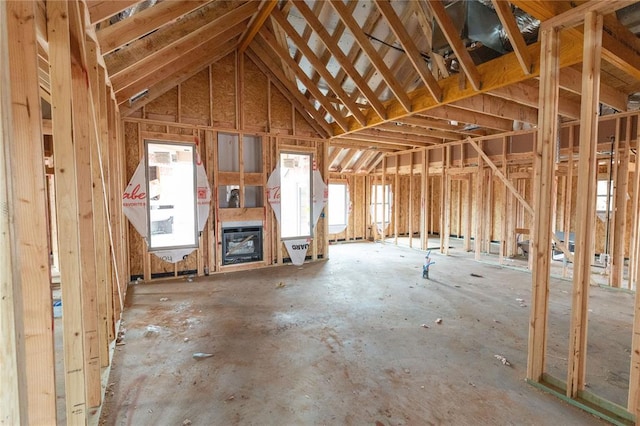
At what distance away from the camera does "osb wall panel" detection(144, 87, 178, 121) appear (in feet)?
17.2

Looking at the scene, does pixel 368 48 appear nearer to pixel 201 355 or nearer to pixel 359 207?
pixel 201 355

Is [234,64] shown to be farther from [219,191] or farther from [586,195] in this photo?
[586,195]

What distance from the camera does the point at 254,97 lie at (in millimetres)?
6121

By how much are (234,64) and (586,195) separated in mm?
5700

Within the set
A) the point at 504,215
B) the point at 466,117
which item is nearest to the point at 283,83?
the point at 466,117

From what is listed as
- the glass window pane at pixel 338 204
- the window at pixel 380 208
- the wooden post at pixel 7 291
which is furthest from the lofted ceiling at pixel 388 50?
the window at pixel 380 208

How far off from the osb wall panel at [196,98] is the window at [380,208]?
5.86 m

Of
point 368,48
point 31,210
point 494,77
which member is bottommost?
point 31,210

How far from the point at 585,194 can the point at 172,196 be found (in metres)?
5.62

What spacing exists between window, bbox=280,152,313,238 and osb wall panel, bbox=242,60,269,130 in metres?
0.88

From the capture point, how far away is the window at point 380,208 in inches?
396

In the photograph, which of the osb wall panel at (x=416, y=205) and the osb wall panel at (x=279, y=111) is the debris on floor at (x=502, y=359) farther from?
the osb wall panel at (x=416, y=205)

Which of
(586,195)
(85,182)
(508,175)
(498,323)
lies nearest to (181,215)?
(85,182)

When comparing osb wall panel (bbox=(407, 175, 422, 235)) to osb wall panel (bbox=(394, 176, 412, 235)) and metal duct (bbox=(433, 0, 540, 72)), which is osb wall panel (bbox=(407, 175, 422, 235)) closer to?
osb wall panel (bbox=(394, 176, 412, 235))
